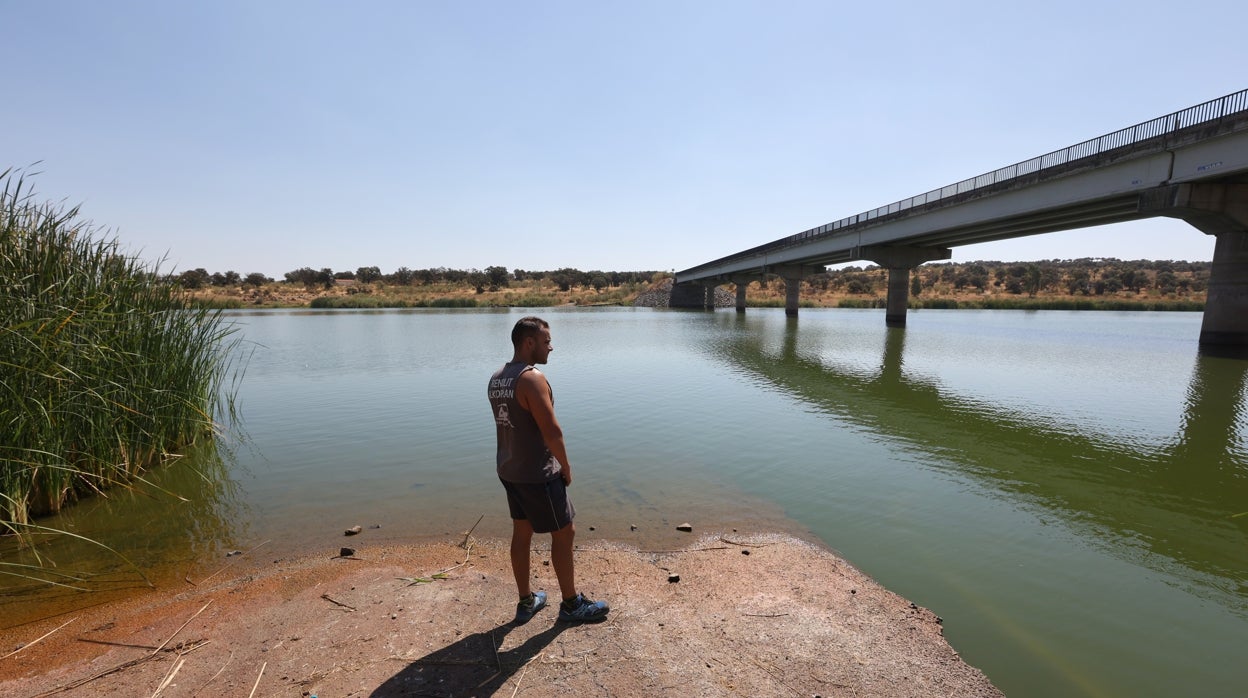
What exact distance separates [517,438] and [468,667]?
156 cm

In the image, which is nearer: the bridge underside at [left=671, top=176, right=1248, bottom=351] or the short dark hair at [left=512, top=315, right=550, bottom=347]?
the short dark hair at [left=512, top=315, right=550, bottom=347]

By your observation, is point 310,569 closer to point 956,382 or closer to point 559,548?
point 559,548

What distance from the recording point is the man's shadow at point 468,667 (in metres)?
3.41

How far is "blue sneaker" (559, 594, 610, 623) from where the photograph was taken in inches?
168

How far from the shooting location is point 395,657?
3.78 meters

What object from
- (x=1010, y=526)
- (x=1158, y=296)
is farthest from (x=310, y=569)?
(x=1158, y=296)

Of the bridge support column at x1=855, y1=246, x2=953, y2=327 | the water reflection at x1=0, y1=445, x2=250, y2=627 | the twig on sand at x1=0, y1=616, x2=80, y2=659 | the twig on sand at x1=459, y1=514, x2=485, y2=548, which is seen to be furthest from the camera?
the bridge support column at x1=855, y1=246, x2=953, y2=327

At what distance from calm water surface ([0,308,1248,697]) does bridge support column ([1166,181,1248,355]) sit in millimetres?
8461

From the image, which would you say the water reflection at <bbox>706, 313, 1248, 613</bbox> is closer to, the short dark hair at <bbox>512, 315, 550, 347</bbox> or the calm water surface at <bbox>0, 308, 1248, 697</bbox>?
the calm water surface at <bbox>0, 308, 1248, 697</bbox>

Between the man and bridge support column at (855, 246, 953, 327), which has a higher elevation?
bridge support column at (855, 246, 953, 327)

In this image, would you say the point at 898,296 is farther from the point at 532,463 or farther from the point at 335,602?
the point at 335,602

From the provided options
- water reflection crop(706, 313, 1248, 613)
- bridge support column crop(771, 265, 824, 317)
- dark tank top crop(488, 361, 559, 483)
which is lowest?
water reflection crop(706, 313, 1248, 613)

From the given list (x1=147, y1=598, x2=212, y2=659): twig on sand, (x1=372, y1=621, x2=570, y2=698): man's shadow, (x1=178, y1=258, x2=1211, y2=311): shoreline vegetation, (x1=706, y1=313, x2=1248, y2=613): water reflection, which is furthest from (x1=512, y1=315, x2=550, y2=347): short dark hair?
(x1=178, y1=258, x2=1211, y2=311): shoreline vegetation

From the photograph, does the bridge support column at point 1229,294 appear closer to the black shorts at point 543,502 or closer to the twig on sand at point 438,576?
the black shorts at point 543,502
